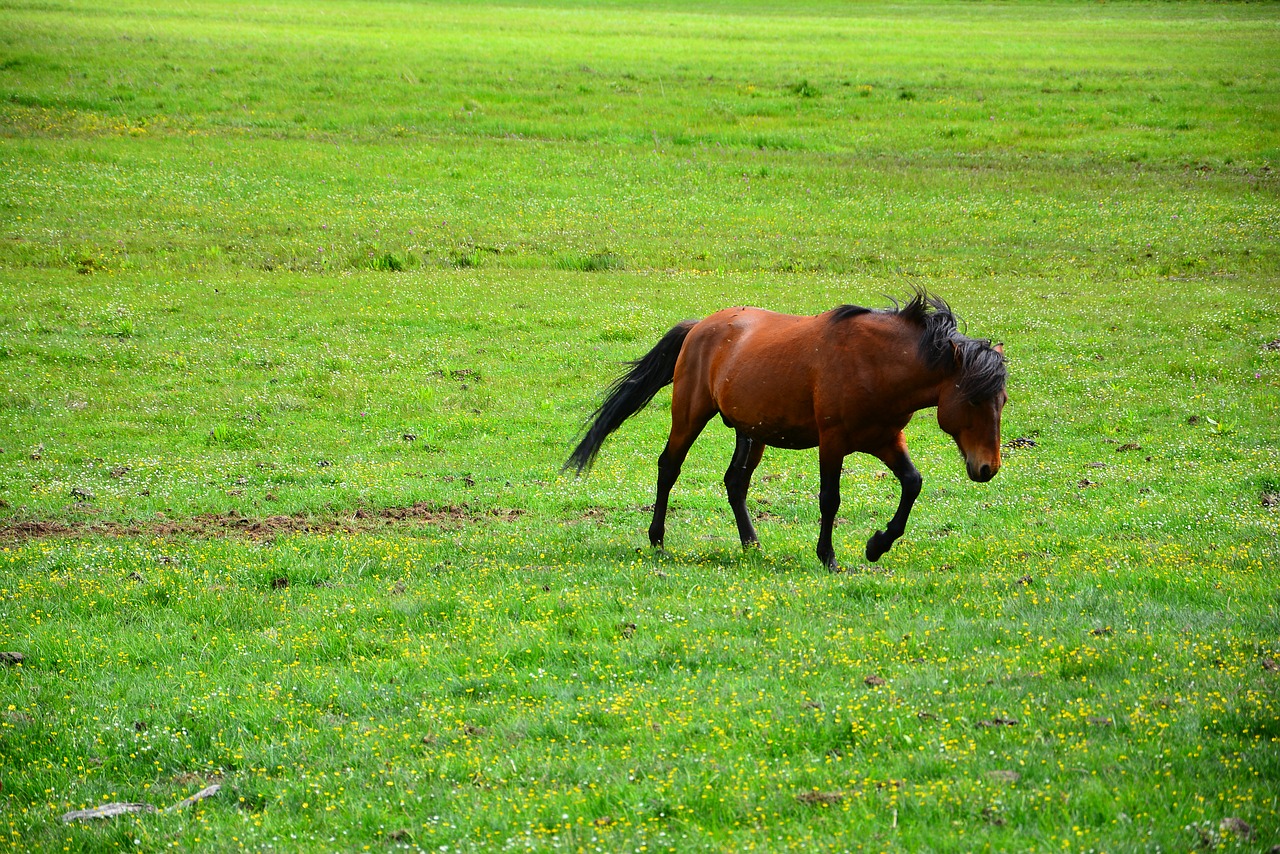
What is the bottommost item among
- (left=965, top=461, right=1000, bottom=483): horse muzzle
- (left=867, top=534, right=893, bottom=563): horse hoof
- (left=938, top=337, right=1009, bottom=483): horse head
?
(left=867, top=534, right=893, bottom=563): horse hoof

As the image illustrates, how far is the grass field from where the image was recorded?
6629mm

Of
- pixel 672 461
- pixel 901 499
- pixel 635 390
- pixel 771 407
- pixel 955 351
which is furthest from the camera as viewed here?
pixel 635 390

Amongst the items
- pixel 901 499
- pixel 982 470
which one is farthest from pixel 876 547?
pixel 982 470

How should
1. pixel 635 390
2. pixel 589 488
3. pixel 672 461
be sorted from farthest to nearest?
pixel 589 488
pixel 635 390
pixel 672 461

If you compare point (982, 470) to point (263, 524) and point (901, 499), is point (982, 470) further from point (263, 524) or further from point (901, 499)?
point (263, 524)

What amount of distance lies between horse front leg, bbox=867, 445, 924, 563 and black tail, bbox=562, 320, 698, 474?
3.11 meters

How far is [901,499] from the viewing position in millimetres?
11258

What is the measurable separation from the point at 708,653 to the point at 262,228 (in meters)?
27.6

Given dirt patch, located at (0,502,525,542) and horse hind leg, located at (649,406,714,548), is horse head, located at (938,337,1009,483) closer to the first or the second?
horse hind leg, located at (649,406,714,548)

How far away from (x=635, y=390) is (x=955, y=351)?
14.4ft

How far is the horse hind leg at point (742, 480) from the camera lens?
12.7 metres

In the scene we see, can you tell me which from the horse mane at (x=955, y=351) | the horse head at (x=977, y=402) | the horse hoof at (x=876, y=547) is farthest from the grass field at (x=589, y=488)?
the horse mane at (x=955, y=351)

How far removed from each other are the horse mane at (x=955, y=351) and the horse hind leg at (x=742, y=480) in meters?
2.47

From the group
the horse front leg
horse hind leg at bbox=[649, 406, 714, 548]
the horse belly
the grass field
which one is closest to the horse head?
the horse front leg
